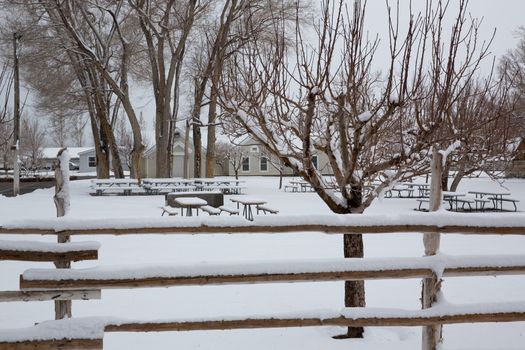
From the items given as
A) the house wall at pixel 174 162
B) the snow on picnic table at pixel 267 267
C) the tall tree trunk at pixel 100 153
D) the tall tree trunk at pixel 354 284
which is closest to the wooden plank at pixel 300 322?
the snow on picnic table at pixel 267 267

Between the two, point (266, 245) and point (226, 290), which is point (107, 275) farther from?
point (266, 245)

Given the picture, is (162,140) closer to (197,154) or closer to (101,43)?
(197,154)

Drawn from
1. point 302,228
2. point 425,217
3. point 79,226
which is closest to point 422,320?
point 425,217

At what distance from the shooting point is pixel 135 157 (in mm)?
26234

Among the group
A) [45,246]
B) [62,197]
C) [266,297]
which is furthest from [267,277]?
[266,297]

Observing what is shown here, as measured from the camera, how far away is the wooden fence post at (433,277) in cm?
381

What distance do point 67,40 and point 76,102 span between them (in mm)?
5717

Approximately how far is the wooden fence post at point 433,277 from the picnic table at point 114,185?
71.9 feet

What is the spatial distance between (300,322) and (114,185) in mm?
22471

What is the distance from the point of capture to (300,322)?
3627 millimetres

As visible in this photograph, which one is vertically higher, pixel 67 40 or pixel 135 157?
pixel 67 40

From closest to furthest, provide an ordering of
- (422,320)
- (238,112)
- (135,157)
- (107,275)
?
(107,275) < (422,320) < (238,112) < (135,157)

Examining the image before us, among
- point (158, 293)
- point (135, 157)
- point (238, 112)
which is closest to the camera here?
point (238, 112)

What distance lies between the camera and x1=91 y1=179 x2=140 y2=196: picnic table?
78.4 feet
